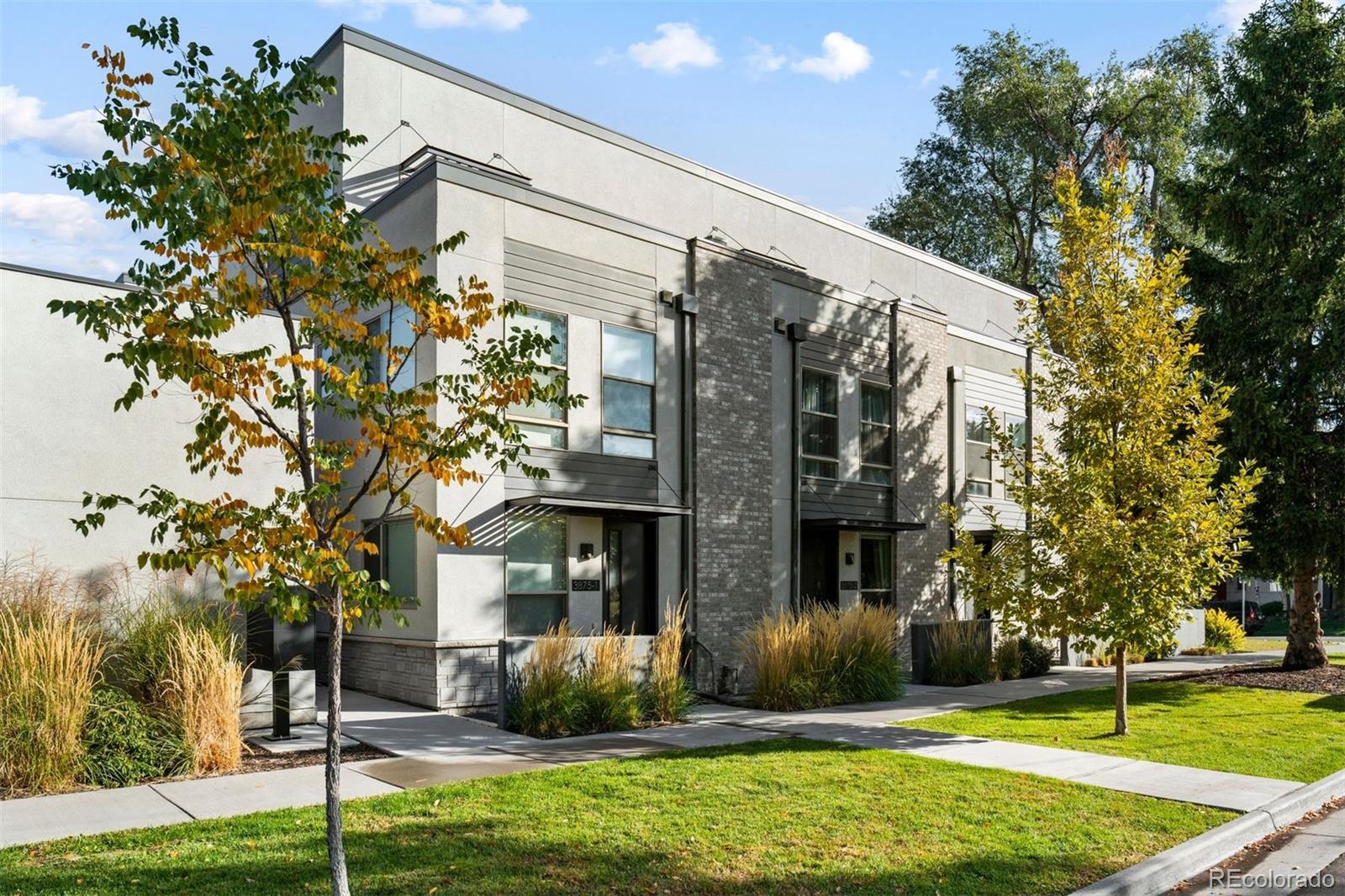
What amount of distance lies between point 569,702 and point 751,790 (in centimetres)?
381

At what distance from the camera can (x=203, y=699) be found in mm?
9820

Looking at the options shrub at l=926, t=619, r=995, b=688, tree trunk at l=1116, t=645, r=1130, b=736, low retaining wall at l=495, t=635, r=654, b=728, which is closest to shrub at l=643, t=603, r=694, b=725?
low retaining wall at l=495, t=635, r=654, b=728

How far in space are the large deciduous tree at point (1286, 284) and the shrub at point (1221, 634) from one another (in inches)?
309

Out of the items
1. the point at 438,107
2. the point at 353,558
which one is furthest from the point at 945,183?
the point at 353,558

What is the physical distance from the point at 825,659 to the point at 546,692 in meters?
4.78

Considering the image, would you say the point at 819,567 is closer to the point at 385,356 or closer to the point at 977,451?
the point at 977,451

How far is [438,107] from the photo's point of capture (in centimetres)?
1991

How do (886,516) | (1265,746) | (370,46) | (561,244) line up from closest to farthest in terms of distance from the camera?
(1265,746) → (561,244) → (370,46) → (886,516)

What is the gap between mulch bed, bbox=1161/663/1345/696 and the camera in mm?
18438

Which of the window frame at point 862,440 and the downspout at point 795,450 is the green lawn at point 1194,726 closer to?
the downspout at point 795,450

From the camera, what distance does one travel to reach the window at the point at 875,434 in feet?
70.3

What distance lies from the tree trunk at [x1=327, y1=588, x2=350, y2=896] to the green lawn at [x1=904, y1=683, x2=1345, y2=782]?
30.0 feet

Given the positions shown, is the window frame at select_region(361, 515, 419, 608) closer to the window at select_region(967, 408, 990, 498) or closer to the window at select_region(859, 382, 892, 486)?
the window at select_region(859, 382, 892, 486)

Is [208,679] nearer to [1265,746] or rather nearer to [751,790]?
[751,790]
